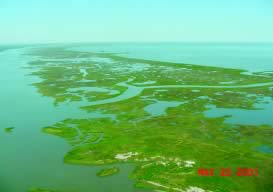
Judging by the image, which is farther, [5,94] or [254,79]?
[254,79]

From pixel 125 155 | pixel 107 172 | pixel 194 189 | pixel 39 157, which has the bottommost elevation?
pixel 39 157

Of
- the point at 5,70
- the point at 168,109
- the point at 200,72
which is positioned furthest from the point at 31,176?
the point at 5,70

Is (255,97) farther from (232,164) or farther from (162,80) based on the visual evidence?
(232,164)
